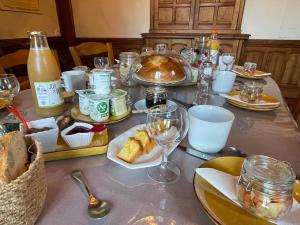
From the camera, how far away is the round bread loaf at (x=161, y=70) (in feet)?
2.22

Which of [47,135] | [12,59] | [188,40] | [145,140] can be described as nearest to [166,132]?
[145,140]

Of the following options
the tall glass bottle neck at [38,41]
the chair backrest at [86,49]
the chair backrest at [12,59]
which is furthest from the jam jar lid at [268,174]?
the chair backrest at [86,49]

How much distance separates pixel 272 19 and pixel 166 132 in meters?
2.40

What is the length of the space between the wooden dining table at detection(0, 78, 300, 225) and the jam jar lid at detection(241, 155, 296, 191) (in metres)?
0.10

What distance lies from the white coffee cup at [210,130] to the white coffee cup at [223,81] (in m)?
0.38

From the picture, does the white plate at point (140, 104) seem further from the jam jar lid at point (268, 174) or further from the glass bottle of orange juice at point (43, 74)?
the jam jar lid at point (268, 174)

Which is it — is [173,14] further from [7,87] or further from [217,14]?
[7,87]

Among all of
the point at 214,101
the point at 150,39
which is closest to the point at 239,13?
the point at 150,39

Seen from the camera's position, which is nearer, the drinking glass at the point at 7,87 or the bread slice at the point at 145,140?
the bread slice at the point at 145,140

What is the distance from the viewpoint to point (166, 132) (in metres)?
0.46

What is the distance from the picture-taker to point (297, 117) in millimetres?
1015

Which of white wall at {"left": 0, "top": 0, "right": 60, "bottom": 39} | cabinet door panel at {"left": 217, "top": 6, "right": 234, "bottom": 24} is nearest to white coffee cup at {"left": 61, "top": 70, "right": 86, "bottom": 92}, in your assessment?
white wall at {"left": 0, "top": 0, "right": 60, "bottom": 39}

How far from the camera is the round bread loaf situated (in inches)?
26.7

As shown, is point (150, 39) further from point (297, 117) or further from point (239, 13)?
point (297, 117)
